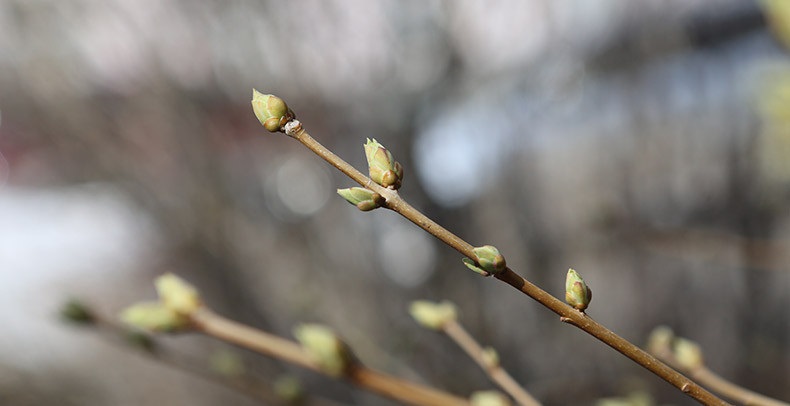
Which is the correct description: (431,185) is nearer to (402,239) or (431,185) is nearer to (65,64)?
(402,239)

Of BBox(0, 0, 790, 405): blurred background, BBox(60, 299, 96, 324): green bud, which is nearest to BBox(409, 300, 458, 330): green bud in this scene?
BBox(60, 299, 96, 324): green bud

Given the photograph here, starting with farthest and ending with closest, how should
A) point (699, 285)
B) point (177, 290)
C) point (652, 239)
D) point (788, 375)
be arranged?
point (699, 285) → point (788, 375) → point (652, 239) → point (177, 290)

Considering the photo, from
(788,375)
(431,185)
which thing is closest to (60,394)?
(431,185)

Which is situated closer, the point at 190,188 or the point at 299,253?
the point at 190,188

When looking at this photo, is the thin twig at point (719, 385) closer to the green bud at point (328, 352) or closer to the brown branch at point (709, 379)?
the brown branch at point (709, 379)

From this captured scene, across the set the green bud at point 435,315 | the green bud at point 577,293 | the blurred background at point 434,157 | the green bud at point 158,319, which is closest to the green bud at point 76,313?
the green bud at point 158,319

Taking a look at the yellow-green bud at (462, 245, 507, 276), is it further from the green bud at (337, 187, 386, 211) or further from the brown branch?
the brown branch
